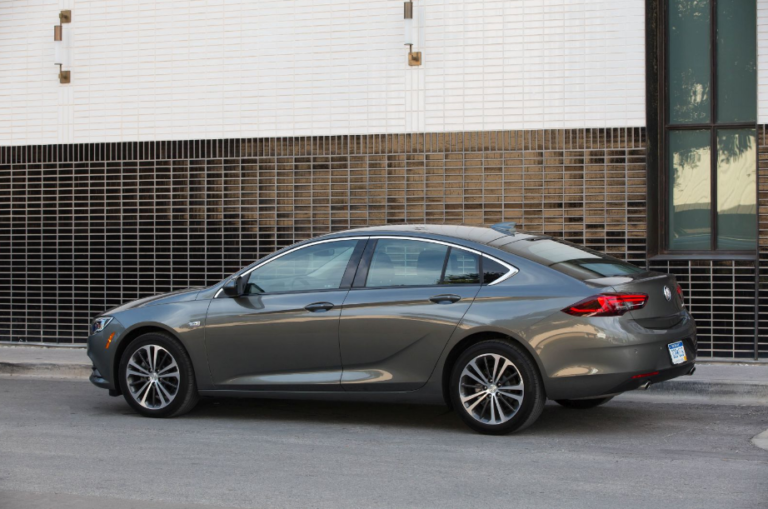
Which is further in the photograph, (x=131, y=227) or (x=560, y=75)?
(x=131, y=227)

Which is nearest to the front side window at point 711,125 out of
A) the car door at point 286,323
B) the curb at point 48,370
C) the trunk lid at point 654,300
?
the trunk lid at point 654,300

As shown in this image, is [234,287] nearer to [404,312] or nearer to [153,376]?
[153,376]

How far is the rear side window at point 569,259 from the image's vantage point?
22.8ft

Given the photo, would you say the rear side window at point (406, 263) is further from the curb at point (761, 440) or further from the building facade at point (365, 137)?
the building facade at point (365, 137)

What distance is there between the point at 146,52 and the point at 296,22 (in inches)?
78.2

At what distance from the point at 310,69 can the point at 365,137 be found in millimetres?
1077

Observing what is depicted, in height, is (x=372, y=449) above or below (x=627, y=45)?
below

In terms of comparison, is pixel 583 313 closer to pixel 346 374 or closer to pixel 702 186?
pixel 346 374

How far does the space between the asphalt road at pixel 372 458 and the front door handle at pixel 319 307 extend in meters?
0.88

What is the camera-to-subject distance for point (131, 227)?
12.3m

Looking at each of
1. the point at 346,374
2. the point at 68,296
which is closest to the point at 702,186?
the point at 346,374

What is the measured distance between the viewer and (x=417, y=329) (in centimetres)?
707

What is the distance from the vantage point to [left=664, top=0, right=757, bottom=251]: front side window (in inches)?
430

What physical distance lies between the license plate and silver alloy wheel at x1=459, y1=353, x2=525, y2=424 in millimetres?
1046
